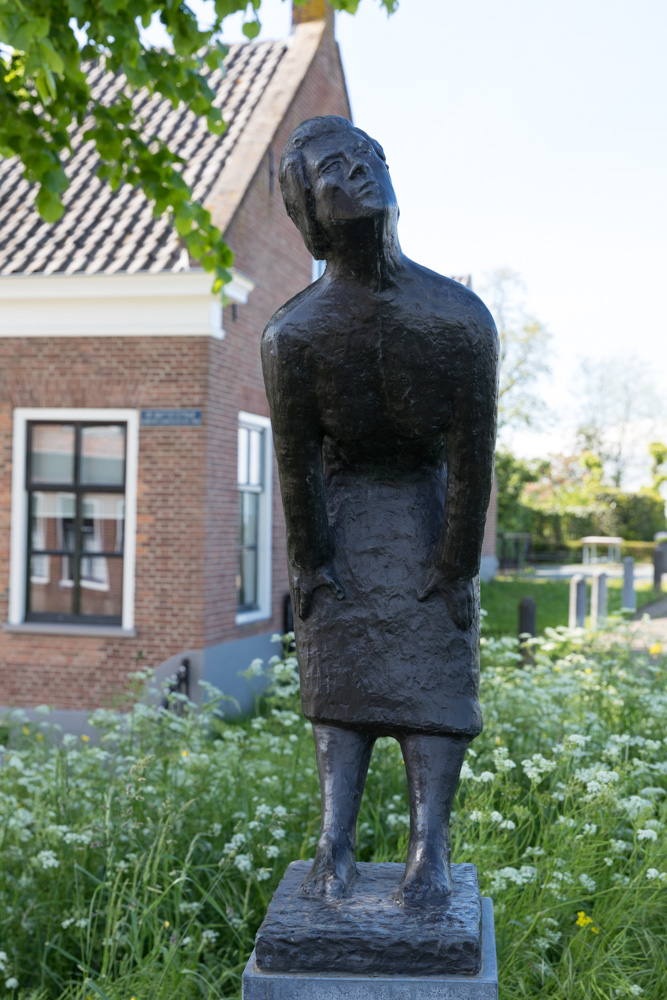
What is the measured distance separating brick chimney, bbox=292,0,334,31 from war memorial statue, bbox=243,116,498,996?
11394 millimetres

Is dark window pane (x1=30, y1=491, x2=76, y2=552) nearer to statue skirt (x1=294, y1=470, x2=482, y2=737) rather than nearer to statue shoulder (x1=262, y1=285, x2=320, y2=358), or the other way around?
statue skirt (x1=294, y1=470, x2=482, y2=737)

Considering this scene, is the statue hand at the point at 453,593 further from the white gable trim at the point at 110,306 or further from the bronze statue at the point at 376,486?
the white gable trim at the point at 110,306

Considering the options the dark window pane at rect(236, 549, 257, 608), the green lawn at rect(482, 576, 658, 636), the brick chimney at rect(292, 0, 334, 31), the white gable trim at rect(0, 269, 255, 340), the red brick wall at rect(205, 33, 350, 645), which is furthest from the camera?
the green lawn at rect(482, 576, 658, 636)

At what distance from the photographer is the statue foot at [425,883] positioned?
6.56 feet

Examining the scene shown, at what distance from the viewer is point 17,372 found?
943 cm

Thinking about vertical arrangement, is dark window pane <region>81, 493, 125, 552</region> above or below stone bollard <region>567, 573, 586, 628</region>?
above

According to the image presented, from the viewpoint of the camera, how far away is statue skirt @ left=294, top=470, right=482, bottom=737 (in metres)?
2.10

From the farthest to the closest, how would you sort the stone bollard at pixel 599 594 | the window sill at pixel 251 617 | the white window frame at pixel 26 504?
the stone bollard at pixel 599 594 → the window sill at pixel 251 617 → the white window frame at pixel 26 504

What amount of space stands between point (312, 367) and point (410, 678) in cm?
69

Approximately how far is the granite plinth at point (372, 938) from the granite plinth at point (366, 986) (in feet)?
0.06

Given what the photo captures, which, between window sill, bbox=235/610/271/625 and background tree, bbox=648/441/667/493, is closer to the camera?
window sill, bbox=235/610/271/625

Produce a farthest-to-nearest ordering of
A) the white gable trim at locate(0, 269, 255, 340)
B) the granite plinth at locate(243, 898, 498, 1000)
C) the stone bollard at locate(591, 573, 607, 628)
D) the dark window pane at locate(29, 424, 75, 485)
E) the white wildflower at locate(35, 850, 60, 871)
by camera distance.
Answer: the stone bollard at locate(591, 573, 607, 628) → the dark window pane at locate(29, 424, 75, 485) → the white gable trim at locate(0, 269, 255, 340) → the white wildflower at locate(35, 850, 60, 871) → the granite plinth at locate(243, 898, 498, 1000)

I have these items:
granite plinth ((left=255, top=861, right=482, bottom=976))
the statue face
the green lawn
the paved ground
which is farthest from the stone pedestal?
the paved ground

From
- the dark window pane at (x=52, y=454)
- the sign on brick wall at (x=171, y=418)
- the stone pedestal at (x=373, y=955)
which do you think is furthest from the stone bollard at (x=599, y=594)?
the stone pedestal at (x=373, y=955)
